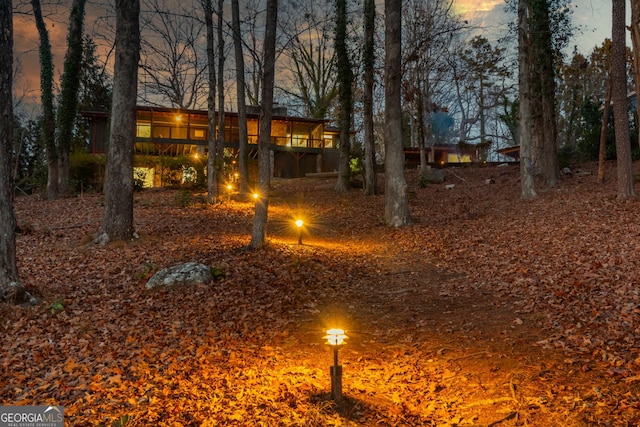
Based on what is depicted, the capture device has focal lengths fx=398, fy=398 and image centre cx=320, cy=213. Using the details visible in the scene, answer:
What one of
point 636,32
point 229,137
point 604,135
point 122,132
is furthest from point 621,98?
point 229,137

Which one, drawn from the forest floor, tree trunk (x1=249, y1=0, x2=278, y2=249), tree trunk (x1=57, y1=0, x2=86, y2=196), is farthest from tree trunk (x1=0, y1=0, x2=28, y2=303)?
tree trunk (x1=57, y1=0, x2=86, y2=196)

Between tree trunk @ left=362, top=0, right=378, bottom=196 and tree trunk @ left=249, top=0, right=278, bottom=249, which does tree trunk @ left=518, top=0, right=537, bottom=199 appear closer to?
tree trunk @ left=362, top=0, right=378, bottom=196

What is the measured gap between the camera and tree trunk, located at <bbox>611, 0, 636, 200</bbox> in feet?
37.2

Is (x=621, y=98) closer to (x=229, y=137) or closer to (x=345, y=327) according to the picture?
(x=345, y=327)

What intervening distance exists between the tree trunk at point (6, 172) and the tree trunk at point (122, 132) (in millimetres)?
3941

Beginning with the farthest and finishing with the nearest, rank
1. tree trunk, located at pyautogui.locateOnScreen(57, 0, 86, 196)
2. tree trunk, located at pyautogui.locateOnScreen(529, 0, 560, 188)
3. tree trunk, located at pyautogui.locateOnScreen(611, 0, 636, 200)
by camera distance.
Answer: tree trunk, located at pyautogui.locateOnScreen(57, 0, 86, 196) < tree trunk, located at pyautogui.locateOnScreen(529, 0, 560, 188) < tree trunk, located at pyautogui.locateOnScreen(611, 0, 636, 200)

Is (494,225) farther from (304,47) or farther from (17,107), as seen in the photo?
(17,107)

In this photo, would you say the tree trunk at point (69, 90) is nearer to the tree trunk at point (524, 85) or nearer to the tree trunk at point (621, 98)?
the tree trunk at point (524, 85)

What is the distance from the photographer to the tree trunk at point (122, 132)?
376 inches

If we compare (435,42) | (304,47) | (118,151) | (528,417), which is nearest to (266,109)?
(118,151)

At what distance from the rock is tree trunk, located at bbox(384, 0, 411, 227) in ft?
23.9

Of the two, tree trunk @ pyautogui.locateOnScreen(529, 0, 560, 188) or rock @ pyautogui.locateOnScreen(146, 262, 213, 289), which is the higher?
tree trunk @ pyautogui.locateOnScreen(529, 0, 560, 188)

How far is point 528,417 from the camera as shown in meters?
3.53

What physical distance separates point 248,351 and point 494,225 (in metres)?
8.99
